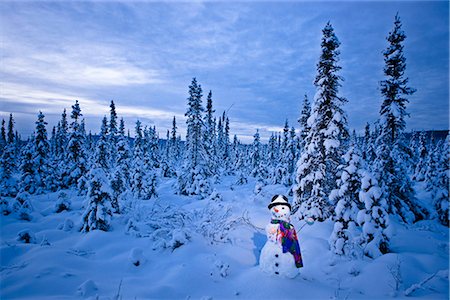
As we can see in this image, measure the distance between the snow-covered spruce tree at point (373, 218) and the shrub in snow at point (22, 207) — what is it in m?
16.1

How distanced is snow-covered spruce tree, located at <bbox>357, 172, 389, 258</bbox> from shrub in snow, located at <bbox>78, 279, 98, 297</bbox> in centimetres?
823

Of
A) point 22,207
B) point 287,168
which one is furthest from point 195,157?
point 22,207

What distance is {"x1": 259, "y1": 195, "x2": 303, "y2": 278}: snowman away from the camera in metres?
5.56

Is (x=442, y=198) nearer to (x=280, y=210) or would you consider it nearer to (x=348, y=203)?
Result: (x=348, y=203)

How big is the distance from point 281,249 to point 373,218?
→ 4318mm

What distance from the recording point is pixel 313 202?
1224cm

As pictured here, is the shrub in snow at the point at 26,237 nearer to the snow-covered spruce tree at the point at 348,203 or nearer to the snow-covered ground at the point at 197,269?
the snow-covered ground at the point at 197,269

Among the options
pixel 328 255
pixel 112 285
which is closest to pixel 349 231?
pixel 328 255

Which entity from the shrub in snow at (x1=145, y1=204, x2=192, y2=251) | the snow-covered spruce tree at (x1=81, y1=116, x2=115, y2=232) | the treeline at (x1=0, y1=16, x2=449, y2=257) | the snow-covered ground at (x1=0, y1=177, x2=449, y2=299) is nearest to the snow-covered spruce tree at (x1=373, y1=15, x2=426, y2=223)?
the treeline at (x1=0, y1=16, x2=449, y2=257)

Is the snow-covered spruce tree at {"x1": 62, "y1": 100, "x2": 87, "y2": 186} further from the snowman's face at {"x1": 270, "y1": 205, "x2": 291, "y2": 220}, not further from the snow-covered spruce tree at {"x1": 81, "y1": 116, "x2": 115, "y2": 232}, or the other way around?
the snowman's face at {"x1": 270, "y1": 205, "x2": 291, "y2": 220}

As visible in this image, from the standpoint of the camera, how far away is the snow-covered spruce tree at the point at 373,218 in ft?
24.9

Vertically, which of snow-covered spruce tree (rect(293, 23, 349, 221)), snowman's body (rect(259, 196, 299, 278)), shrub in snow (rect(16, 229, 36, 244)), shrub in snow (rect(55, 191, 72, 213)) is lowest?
shrub in snow (rect(55, 191, 72, 213))

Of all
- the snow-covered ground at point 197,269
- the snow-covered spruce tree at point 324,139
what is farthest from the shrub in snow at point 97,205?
the snow-covered spruce tree at point 324,139

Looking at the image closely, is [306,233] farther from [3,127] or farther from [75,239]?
[3,127]
